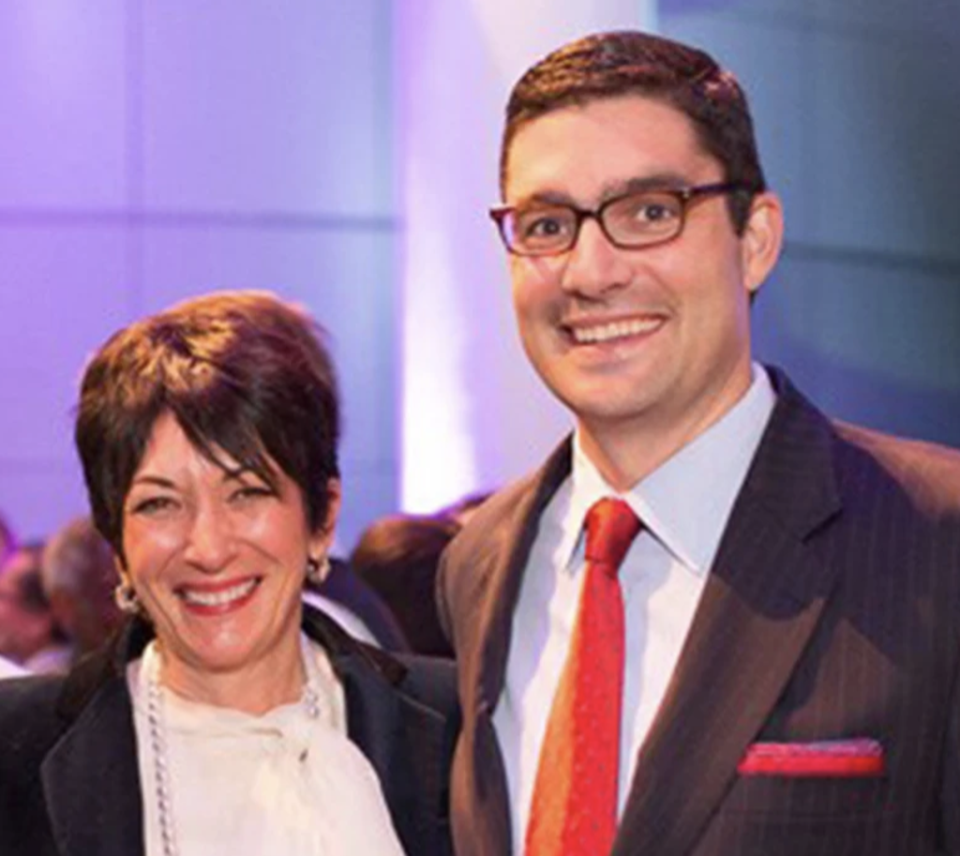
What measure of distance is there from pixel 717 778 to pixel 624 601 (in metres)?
0.25

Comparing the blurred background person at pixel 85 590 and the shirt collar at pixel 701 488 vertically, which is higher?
the shirt collar at pixel 701 488

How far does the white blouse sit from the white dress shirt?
0.30m

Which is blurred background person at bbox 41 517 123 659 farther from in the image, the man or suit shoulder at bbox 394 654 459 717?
the man

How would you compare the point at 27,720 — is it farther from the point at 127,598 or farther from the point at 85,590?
the point at 85,590

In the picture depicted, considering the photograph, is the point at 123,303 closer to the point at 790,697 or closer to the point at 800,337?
the point at 800,337

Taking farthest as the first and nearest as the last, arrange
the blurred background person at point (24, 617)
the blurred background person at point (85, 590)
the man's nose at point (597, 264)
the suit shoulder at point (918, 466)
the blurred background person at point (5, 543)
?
1. the blurred background person at point (5, 543)
2. the blurred background person at point (24, 617)
3. the blurred background person at point (85, 590)
4. the man's nose at point (597, 264)
5. the suit shoulder at point (918, 466)

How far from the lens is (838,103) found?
18.9 feet

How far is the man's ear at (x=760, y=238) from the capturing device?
8.45 ft

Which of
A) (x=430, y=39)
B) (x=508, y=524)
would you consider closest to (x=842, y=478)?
(x=508, y=524)

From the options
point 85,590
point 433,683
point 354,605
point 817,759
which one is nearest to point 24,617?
point 85,590

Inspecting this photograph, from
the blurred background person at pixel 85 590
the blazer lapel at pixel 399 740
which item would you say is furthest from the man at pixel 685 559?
the blurred background person at pixel 85 590

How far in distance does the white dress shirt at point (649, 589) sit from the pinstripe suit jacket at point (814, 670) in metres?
0.03

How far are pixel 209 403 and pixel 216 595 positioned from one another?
24 centimetres

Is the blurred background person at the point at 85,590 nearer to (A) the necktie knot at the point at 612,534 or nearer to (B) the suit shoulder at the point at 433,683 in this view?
(B) the suit shoulder at the point at 433,683
